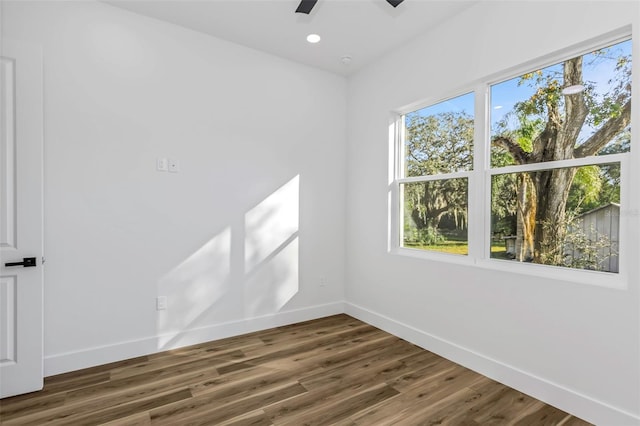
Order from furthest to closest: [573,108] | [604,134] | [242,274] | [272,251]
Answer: [272,251] → [242,274] → [573,108] → [604,134]

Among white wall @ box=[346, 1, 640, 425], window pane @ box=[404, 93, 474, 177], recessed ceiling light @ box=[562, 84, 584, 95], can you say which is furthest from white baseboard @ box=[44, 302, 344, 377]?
recessed ceiling light @ box=[562, 84, 584, 95]

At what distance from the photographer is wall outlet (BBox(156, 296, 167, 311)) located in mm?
2920

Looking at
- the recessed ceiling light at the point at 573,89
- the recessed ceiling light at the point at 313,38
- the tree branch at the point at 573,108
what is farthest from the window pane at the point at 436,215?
the recessed ceiling light at the point at 313,38

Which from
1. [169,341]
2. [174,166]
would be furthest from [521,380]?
[174,166]

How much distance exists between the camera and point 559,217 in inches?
88.9

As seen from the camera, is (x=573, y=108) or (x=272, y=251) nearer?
(x=573, y=108)

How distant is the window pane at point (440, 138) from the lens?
2.88 metres

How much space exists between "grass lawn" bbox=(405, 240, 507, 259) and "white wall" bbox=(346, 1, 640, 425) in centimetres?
17

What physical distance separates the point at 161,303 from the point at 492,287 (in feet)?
9.20

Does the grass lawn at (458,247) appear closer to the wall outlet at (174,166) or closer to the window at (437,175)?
the window at (437,175)

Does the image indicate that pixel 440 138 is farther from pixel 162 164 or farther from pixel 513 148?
pixel 162 164

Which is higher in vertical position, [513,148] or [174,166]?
[513,148]

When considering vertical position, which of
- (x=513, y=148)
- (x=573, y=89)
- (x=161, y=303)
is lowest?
(x=161, y=303)

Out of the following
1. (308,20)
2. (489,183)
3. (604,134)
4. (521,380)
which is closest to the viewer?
(604,134)
